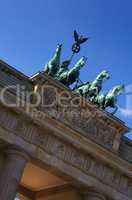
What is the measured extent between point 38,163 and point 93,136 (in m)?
3.13

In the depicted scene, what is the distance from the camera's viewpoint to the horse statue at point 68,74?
23750 millimetres

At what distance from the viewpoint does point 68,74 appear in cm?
2384

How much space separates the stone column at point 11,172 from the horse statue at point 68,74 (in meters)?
5.16

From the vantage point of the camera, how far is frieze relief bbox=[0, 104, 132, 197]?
20109 mm

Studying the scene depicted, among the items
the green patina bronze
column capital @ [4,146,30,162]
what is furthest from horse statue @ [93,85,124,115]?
column capital @ [4,146,30,162]

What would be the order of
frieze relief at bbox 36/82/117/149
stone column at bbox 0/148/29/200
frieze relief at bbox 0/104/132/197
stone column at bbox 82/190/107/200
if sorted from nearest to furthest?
1. stone column at bbox 0/148/29/200
2. frieze relief at bbox 0/104/132/197
3. frieze relief at bbox 36/82/117/149
4. stone column at bbox 82/190/107/200

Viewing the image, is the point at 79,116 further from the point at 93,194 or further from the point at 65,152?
the point at 93,194

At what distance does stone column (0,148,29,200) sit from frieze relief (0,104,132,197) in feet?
2.63

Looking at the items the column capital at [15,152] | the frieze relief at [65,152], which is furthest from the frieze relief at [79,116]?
the column capital at [15,152]

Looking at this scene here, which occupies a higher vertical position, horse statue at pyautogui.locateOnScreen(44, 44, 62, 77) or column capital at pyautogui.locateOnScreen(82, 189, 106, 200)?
horse statue at pyautogui.locateOnScreen(44, 44, 62, 77)

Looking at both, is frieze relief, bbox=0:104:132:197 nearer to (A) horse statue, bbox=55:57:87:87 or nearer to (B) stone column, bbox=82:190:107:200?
(B) stone column, bbox=82:190:107:200

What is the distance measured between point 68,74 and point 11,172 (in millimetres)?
6575

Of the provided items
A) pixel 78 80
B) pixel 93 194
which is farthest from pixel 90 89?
pixel 93 194

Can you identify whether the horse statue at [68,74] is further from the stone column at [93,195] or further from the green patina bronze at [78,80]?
the stone column at [93,195]
